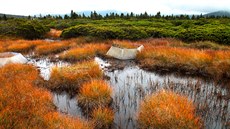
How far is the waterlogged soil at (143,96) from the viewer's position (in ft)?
26.9

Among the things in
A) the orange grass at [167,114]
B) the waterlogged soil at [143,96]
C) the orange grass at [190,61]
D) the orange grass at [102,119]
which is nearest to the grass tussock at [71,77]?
the waterlogged soil at [143,96]

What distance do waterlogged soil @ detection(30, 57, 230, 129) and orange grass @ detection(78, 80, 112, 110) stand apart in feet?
1.09

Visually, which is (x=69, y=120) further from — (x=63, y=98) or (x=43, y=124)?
(x=63, y=98)

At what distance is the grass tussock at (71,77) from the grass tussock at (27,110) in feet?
3.59

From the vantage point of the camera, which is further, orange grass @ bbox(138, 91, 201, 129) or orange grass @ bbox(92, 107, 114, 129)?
orange grass @ bbox(92, 107, 114, 129)

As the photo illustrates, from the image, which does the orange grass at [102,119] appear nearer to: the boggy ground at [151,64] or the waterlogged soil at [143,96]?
the boggy ground at [151,64]

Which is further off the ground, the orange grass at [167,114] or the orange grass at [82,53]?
the orange grass at [82,53]

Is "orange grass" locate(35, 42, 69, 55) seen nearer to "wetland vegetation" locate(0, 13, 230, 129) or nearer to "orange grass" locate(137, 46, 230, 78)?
"wetland vegetation" locate(0, 13, 230, 129)

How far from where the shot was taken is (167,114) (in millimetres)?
7098

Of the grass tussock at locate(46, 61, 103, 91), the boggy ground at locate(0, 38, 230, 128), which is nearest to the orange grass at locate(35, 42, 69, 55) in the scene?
the boggy ground at locate(0, 38, 230, 128)

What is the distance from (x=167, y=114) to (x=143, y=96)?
3090 mm

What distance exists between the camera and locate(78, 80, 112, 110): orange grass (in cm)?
917

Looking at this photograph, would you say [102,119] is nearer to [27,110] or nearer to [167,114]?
[167,114]

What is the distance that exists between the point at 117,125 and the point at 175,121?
6.70 feet
